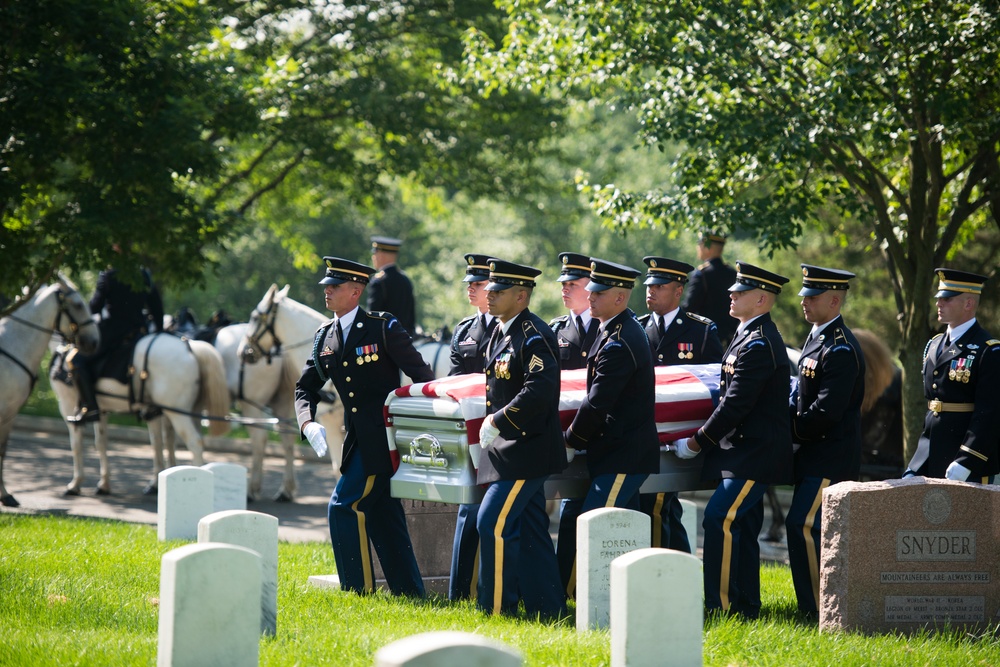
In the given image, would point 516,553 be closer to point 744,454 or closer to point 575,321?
point 744,454

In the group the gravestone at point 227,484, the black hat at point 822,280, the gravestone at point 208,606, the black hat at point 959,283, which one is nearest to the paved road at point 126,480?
the gravestone at point 227,484

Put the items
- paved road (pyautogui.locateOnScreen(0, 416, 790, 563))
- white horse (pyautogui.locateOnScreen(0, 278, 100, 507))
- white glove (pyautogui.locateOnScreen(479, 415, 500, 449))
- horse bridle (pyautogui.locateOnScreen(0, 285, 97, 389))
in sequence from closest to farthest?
1. white glove (pyautogui.locateOnScreen(479, 415, 500, 449))
2. paved road (pyautogui.locateOnScreen(0, 416, 790, 563))
3. white horse (pyautogui.locateOnScreen(0, 278, 100, 507))
4. horse bridle (pyautogui.locateOnScreen(0, 285, 97, 389))

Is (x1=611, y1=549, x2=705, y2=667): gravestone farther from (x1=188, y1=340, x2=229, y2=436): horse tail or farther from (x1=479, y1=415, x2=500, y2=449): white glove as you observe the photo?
(x1=188, y1=340, x2=229, y2=436): horse tail

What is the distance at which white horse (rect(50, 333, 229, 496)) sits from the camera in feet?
42.0

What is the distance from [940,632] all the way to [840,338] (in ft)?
5.50

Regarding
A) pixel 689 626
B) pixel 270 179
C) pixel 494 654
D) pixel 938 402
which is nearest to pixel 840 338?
pixel 938 402

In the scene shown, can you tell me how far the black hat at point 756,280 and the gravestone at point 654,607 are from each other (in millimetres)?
2447

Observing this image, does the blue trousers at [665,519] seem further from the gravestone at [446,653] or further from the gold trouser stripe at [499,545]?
the gravestone at [446,653]

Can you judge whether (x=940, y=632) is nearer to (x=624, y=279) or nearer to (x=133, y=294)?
(x=624, y=279)

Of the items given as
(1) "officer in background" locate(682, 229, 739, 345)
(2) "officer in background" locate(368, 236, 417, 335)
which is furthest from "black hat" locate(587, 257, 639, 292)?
(2) "officer in background" locate(368, 236, 417, 335)

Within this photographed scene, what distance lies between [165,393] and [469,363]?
5530mm

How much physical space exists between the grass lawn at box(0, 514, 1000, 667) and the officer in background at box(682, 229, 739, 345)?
3.16 m

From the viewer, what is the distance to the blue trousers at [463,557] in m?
7.06

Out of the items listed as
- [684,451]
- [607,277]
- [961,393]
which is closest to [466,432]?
[607,277]
